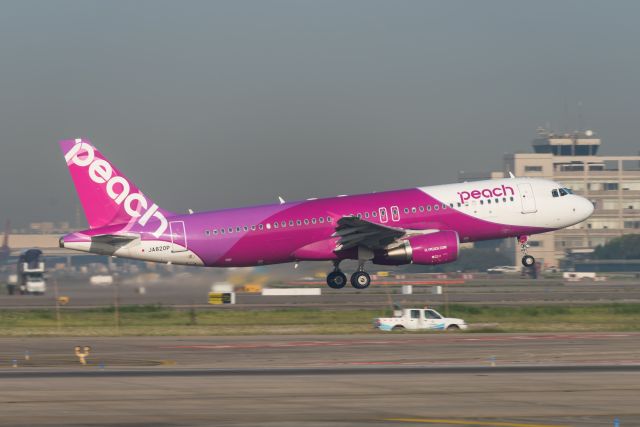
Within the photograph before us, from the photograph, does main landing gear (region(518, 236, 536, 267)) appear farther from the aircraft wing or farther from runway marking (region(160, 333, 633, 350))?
the aircraft wing

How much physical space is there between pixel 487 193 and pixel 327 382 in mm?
29546

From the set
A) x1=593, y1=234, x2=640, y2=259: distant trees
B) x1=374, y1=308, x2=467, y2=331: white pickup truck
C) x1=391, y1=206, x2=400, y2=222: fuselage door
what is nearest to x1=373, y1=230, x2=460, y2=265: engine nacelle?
x1=391, y1=206, x2=400, y2=222: fuselage door

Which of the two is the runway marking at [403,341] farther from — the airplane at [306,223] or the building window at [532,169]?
the building window at [532,169]

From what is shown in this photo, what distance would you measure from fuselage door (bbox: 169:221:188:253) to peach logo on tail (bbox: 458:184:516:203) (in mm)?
15448

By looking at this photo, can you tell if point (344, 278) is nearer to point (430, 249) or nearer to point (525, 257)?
point (430, 249)

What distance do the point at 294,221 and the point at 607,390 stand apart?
31.0 meters

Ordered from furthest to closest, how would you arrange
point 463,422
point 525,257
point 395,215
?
point 525,257
point 395,215
point 463,422

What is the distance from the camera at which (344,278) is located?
63.0 m

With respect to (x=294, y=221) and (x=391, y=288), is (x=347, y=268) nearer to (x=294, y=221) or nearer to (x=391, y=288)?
(x=294, y=221)

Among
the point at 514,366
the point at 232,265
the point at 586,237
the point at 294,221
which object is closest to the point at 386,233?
the point at 294,221

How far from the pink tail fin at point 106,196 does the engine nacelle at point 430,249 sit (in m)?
13.4

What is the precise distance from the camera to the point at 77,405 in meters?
28.4

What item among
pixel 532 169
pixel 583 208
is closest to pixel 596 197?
pixel 532 169

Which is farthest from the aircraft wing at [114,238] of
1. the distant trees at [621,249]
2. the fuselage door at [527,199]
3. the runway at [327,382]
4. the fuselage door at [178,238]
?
the distant trees at [621,249]
